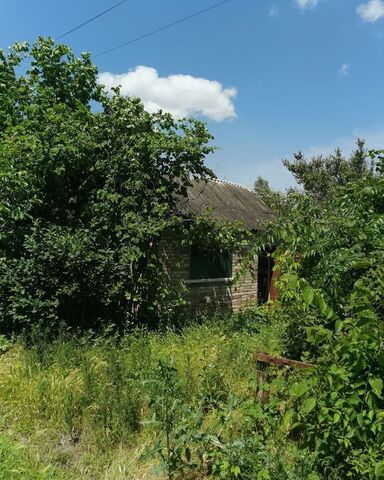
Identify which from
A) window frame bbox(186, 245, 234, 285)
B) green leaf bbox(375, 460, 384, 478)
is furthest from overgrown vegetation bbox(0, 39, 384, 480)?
window frame bbox(186, 245, 234, 285)

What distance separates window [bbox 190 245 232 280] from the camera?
37.8 ft

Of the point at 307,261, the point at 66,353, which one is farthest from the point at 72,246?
the point at 307,261

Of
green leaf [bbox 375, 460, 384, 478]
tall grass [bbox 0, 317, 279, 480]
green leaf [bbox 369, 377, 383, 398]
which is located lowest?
tall grass [bbox 0, 317, 279, 480]

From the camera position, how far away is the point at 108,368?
5.48 meters

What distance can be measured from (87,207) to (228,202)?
606 centimetres

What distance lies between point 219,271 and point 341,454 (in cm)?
938

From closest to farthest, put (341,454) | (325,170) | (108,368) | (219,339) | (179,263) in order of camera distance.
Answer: (341,454) < (108,368) < (219,339) < (179,263) < (325,170)

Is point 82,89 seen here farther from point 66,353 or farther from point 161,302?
point 66,353

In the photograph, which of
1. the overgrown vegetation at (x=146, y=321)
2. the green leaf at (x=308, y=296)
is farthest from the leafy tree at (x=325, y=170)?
the green leaf at (x=308, y=296)

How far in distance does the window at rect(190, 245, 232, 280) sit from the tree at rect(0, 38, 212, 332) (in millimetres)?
1987

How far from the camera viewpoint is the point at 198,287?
1166cm

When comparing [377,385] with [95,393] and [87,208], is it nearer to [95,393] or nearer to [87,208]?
[95,393]

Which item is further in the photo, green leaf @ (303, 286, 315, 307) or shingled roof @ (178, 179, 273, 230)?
shingled roof @ (178, 179, 273, 230)

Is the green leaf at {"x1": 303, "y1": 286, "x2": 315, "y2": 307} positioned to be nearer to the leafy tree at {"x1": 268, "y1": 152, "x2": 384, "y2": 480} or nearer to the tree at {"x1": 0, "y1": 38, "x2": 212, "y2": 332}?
the leafy tree at {"x1": 268, "y1": 152, "x2": 384, "y2": 480}
